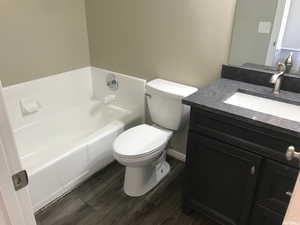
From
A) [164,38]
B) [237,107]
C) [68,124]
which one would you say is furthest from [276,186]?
[68,124]

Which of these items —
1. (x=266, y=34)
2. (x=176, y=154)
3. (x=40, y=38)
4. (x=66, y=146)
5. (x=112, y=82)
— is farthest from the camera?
(x=112, y=82)

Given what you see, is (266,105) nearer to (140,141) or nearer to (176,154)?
(140,141)

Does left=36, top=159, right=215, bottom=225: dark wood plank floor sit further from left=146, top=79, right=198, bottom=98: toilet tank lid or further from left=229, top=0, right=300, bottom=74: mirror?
left=229, top=0, right=300, bottom=74: mirror

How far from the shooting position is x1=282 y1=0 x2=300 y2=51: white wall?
1579 mm

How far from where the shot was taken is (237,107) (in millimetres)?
1403

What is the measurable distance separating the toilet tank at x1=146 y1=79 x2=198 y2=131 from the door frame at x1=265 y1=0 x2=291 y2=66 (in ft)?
1.91

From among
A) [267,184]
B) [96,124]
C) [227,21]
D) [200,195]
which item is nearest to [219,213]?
[200,195]

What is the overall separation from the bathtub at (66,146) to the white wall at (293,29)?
4.65ft

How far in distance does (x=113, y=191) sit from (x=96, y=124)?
2.81ft

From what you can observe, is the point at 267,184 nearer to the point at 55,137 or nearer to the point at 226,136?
the point at 226,136

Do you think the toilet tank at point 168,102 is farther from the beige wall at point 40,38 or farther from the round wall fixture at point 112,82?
the beige wall at point 40,38

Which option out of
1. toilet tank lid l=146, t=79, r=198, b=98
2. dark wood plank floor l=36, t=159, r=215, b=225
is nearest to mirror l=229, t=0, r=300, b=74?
toilet tank lid l=146, t=79, r=198, b=98

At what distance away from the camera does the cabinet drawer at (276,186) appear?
129cm

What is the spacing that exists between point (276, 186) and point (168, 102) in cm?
97
